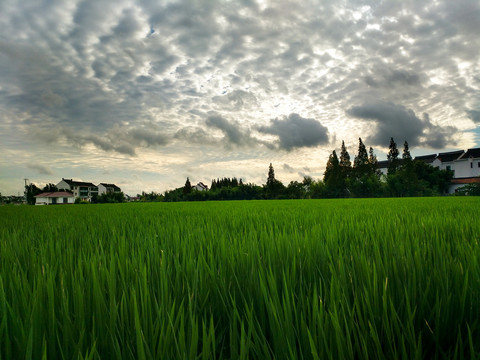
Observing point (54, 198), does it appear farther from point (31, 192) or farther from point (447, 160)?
point (447, 160)

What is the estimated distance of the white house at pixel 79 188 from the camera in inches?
3312

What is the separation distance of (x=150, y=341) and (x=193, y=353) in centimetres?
15

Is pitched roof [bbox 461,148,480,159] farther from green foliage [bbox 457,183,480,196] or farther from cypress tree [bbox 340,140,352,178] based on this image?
green foliage [bbox 457,183,480,196]

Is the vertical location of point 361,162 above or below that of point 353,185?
above

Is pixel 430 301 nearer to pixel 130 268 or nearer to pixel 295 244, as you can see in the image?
pixel 295 244

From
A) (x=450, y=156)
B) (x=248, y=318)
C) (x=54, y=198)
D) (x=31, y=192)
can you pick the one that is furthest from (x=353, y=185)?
(x=31, y=192)

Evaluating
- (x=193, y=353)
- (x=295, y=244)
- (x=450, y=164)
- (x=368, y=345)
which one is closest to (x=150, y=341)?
(x=193, y=353)

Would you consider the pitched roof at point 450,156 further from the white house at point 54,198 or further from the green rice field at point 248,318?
the white house at point 54,198

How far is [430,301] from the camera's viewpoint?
82 cm

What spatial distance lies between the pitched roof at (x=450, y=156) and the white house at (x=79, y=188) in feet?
292

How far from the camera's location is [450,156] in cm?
5488

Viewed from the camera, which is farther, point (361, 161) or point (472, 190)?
point (361, 161)

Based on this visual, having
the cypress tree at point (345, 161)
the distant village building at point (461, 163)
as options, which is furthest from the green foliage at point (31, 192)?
the distant village building at point (461, 163)

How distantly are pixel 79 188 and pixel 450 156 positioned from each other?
318 feet
